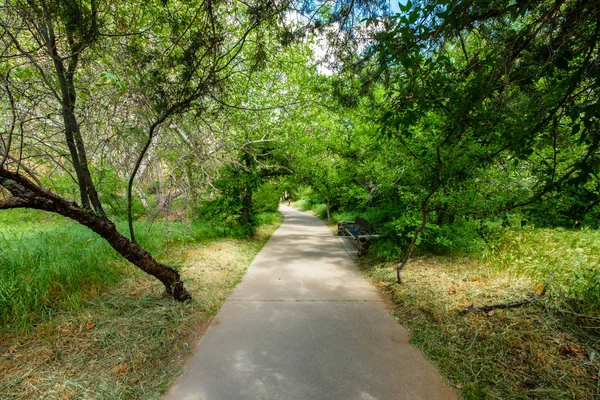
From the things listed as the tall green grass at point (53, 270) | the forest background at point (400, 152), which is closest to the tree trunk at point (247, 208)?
the forest background at point (400, 152)

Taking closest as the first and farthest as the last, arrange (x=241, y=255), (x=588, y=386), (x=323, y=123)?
(x=588, y=386) → (x=241, y=255) → (x=323, y=123)

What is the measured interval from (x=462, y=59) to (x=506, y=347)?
380cm

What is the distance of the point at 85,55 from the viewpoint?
3717mm

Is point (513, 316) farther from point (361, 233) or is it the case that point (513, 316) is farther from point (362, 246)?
point (361, 233)

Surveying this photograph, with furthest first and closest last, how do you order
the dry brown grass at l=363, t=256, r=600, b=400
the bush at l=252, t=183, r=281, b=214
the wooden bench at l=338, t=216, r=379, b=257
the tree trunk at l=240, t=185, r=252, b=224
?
1. the bush at l=252, t=183, r=281, b=214
2. the tree trunk at l=240, t=185, r=252, b=224
3. the wooden bench at l=338, t=216, r=379, b=257
4. the dry brown grass at l=363, t=256, r=600, b=400

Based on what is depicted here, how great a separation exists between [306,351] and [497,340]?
210cm

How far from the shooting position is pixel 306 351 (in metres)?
2.83

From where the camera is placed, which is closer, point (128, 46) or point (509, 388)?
point (509, 388)

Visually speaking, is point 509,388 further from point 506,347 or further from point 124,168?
point 124,168

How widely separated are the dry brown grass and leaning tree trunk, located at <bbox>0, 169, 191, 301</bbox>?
344 centimetres

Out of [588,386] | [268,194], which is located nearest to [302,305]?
[588,386]

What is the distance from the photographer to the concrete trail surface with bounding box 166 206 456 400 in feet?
7.54

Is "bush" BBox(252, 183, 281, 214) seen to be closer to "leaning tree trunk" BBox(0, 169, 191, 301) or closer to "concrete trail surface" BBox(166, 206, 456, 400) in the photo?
"concrete trail surface" BBox(166, 206, 456, 400)

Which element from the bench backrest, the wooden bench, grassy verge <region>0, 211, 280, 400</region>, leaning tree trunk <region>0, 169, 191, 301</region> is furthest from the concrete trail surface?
Result: the bench backrest
